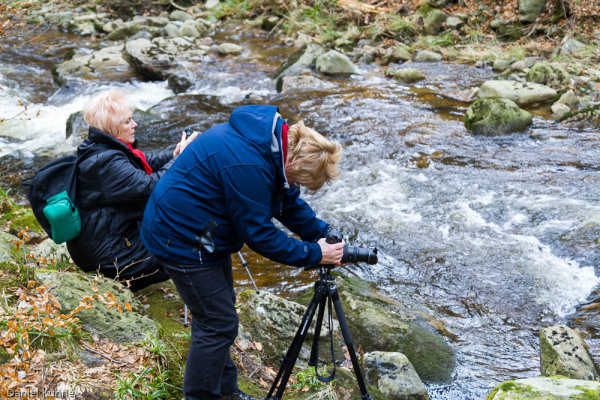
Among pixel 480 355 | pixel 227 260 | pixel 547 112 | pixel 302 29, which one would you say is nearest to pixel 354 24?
pixel 302 29

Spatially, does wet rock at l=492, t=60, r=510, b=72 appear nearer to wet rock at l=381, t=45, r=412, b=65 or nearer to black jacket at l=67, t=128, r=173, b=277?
wet rock at l=381, t=45, r=412, b=65

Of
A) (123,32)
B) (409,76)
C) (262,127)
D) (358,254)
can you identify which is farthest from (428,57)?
(262,127)

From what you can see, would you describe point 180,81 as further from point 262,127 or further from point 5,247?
point 262,127

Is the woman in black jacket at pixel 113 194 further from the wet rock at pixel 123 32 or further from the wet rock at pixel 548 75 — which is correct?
the wet rock at pixel 123 32

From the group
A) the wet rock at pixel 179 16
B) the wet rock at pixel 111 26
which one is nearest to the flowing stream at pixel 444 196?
the wet rock at pixel 111 26

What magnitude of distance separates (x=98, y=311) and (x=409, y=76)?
9.98 m

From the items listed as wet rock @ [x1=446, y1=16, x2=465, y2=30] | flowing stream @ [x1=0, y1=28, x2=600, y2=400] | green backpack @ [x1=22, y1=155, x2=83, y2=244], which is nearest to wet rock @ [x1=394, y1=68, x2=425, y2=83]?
flowing stream @ [x1=0, y1=28, x2=600, y2=400]

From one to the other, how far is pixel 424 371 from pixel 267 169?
2.52 metres

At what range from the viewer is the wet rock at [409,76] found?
12.0m

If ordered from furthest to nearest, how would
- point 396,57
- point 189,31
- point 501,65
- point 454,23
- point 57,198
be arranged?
point 189,31
point 454,23
point 396,57
point 501,65
point 57,198

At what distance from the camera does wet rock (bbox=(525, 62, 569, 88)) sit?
34.8ft

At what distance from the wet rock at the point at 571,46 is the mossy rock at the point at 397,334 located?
31.5 ft

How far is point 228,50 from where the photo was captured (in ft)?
50.1

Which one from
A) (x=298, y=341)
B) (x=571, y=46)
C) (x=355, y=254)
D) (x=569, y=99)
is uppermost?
(x=355, y=254)
